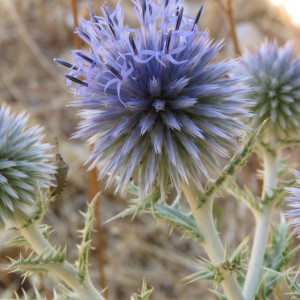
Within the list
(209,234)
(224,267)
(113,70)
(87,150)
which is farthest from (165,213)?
(87,150)

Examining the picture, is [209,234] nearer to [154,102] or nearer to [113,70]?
[154,102]

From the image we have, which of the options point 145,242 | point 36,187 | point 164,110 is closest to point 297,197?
point 164,110

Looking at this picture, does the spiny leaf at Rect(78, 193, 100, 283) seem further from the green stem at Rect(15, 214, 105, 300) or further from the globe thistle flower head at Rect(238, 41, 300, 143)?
the globe thistle flower head at Rect(238, 41, 300, 143)

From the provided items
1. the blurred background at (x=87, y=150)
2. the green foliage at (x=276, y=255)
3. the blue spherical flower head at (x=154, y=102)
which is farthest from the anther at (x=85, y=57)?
the blurred background at (x=87, y=150)

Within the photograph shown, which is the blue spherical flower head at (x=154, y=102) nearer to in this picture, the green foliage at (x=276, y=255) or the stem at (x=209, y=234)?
the stem at (x=209, y=234)

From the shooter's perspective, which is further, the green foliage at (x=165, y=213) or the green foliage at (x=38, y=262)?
the green foliage at (x=165, y=213)

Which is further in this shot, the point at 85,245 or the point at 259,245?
the point at 259,245

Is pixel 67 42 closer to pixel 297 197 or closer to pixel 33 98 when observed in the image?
pixel 33 98
